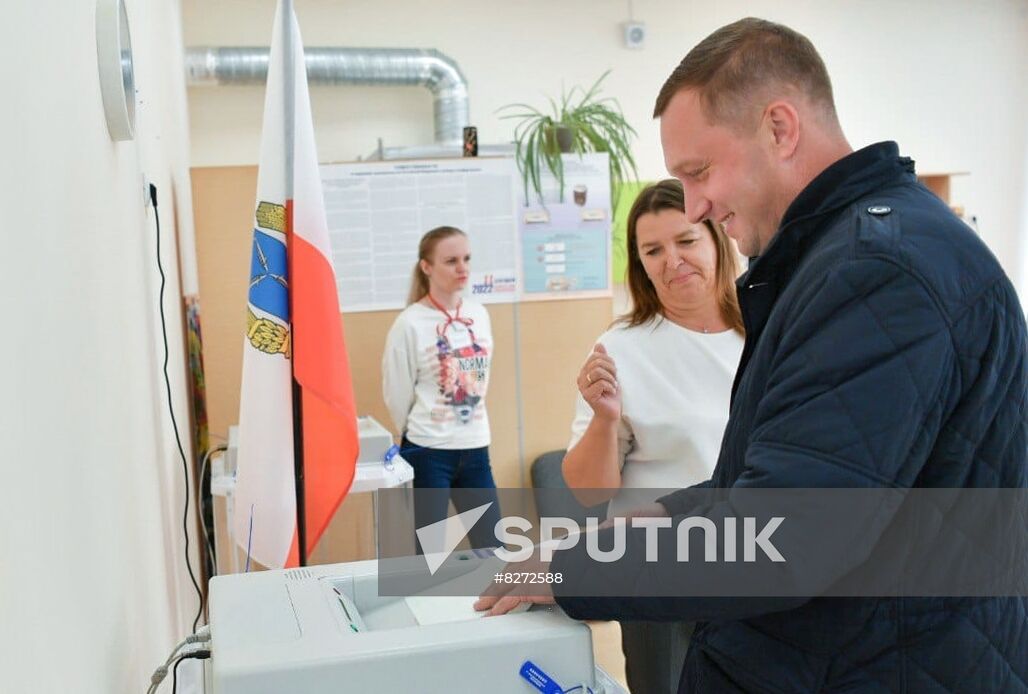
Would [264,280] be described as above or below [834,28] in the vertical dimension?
below

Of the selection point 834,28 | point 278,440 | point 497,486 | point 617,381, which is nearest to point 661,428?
point 617,381

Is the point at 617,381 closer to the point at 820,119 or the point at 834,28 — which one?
the point at 820,119

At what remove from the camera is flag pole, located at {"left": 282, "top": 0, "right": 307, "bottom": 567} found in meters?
1.93

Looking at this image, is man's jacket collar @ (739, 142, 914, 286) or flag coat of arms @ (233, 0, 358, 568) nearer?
man's jacket collar @ (739, 142, 914, 286)

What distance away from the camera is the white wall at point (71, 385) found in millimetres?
671

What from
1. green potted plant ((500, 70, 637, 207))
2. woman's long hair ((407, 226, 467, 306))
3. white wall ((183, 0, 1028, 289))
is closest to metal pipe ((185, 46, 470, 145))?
white wall ((183, 0, 1028, 289))

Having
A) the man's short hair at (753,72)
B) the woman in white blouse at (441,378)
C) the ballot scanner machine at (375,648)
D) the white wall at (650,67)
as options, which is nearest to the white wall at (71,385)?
the ballot scanner machine at (375,648)

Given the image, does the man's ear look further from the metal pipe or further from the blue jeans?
the metal pipe

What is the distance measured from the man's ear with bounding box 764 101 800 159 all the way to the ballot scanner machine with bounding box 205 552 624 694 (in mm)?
598

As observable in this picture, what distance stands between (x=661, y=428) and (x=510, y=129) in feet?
13.4

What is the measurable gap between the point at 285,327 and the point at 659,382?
30.2 inches

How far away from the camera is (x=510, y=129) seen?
5598 millimetres

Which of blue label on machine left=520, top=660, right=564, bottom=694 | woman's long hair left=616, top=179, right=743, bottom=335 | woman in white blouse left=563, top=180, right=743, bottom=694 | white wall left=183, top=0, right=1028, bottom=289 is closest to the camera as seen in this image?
blue label on machine left=520, top=660, right=564, bottom=694

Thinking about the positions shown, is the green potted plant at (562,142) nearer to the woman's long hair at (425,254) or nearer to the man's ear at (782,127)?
the woman's long hair at (425,254)
